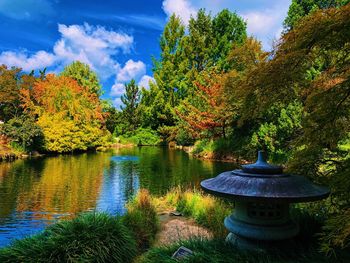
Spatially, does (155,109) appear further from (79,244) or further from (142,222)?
(79,244)

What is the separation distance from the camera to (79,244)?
419 cm

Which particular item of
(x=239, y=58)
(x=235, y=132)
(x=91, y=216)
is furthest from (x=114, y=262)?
(x=235, y=132)

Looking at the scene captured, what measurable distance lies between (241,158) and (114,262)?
15497mm

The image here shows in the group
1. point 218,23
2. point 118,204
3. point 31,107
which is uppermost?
point 218,23

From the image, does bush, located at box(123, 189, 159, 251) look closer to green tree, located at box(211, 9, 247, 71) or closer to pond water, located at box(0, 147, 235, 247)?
pond water, located at box(0, 147, 235, 247)

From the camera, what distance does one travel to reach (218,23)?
34.0 metres

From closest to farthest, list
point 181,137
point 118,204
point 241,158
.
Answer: point 118,204 → point 241,158 → point 181,137

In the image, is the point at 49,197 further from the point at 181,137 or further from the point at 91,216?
the point at 181,137

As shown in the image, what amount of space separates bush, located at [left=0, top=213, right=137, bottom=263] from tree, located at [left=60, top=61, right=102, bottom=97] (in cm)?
3413

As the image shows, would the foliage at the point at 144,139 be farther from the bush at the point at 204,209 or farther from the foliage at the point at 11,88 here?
the bush at the point at 204,209

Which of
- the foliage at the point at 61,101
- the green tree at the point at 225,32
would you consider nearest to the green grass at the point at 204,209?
the foliage at the point at 61,101

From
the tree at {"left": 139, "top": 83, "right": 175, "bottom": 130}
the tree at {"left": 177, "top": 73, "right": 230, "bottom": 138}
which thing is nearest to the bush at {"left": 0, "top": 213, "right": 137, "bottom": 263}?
the tree at {"left": 177, "top": 73, "right": 230, "bottom": 138}

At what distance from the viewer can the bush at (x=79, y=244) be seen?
399cm

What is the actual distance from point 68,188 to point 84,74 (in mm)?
29319
